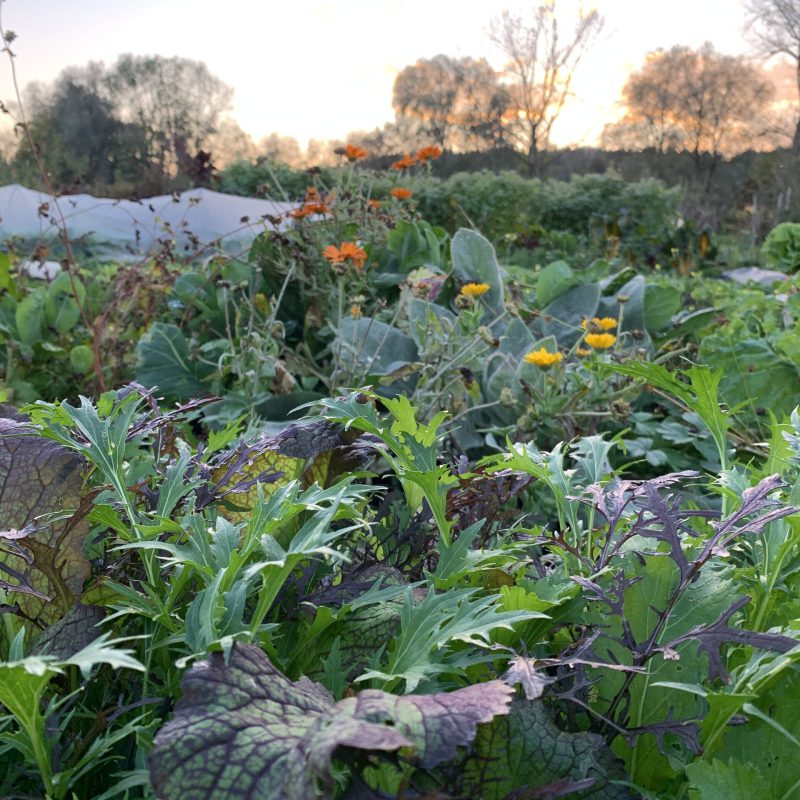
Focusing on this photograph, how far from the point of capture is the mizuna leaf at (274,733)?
53 centimetres

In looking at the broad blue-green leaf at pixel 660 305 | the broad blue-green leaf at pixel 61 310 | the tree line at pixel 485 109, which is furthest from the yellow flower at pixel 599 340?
the tree line at pixel 485 109

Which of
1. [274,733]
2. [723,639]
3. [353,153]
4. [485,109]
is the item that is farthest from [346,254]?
[485,109]

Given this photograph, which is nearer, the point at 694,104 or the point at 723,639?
the point at 723,639

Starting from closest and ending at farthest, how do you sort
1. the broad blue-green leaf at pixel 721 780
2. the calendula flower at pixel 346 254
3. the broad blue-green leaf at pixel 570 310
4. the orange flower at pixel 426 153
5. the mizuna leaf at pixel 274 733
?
1. the mizuna leaf at pixel 274 733
2. the broad blue-green leaf at pixel 721 780
3. the calendula flower at pixel 346 254
4. the broad blue-green leaf at pixel 570 310
5. the orange flower at pixel 426 153

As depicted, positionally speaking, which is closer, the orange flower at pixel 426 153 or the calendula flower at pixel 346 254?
the calendula flower at pixel 346 254

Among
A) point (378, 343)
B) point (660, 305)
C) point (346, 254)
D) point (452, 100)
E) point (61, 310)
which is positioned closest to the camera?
point (346, 254)

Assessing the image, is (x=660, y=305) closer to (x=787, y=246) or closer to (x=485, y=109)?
(x=787, y=246)

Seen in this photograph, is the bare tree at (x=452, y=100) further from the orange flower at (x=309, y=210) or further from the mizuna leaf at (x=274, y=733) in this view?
the mizuna leaf at (x=274, y=733)

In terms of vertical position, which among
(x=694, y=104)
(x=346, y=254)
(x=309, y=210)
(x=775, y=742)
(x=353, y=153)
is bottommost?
(x=775, y=742)

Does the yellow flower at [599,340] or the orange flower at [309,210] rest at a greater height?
the orange flower at [309,210]

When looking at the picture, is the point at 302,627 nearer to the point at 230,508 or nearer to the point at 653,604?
the point at 230,508

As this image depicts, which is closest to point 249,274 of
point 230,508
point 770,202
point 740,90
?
point 230,508

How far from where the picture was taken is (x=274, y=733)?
57 cm

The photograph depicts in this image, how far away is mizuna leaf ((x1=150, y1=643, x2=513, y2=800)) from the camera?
528mm
